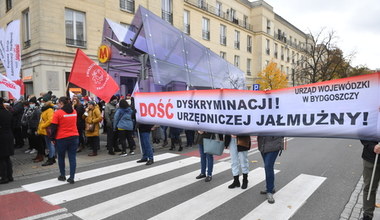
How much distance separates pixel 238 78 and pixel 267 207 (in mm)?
13387

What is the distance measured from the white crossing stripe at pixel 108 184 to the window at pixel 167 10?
1779 cm

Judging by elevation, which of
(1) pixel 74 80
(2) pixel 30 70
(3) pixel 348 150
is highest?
(2) pixel 30 70

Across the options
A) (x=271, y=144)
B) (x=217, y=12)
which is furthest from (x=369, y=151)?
(x=217, y=12)

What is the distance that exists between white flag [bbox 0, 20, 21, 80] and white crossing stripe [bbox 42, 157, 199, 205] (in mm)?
5693

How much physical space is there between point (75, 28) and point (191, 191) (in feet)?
50.3

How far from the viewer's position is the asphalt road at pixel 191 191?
4.11 meters

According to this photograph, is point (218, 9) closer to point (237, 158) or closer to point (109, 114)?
point (109, 114)

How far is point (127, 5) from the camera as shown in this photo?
760 inches

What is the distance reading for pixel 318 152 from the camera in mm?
8766

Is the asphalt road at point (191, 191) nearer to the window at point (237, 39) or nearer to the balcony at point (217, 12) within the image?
the balcony at point (217, 12)

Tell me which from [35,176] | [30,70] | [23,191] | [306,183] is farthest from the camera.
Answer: [30,70]

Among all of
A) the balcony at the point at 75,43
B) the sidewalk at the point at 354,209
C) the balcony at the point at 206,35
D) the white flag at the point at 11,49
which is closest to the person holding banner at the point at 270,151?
the sidewalk at the point at 354,209

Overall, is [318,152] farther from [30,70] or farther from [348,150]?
[30,70]

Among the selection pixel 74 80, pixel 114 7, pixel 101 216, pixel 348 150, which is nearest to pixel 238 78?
pixel 348 150
